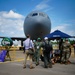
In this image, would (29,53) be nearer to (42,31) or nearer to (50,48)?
(50,48)

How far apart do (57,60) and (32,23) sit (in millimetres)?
9119

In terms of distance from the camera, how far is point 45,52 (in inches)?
437

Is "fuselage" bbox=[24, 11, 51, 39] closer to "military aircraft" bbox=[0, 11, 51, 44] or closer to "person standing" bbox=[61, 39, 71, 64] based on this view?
"military aircraft" bbox=[0, 11, 51, 44]

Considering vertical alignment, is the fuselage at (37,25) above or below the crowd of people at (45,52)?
above

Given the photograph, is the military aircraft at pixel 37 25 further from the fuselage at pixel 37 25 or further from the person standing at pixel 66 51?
the person standing at pixel 66 51

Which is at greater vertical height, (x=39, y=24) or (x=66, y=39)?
(x=39, y=24)

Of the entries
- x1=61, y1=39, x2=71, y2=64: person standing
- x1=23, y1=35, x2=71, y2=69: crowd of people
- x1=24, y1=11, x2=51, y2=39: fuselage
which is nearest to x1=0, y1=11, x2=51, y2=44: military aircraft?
x1=24, y1=11, x2=51, y2=39: fuselage

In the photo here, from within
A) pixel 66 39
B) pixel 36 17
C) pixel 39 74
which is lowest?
pixel 39 74

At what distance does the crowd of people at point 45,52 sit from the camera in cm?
1063

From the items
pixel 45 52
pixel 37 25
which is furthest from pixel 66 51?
pixel 37 25

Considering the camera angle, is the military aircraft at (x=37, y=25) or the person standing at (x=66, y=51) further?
the military aircraft at (x=37, y=25)

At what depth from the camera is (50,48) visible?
11047 mm

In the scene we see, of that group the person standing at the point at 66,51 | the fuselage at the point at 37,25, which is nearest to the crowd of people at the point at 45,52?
the person standing at the point at 66,51

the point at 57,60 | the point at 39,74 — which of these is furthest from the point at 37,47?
the point at 39,74
